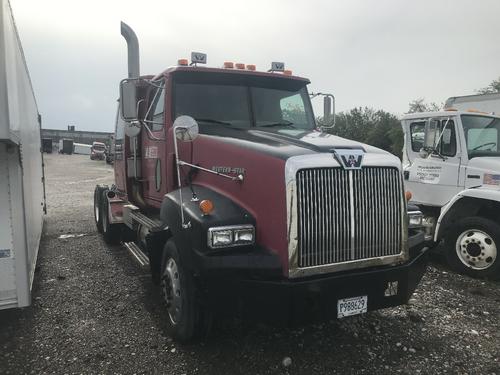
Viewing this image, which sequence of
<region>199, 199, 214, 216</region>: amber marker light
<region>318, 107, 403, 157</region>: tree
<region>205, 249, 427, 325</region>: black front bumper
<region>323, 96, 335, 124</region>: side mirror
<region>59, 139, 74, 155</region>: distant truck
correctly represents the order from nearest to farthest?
<region>205, 249, 427, 325</region>: black front bumper < <region>199, 199, 214, 216</region>: amber marker light < <region>323, 96, 335, 124</region>: side mirror < <region>318, 107, 403, 157</region>: tree < <region>59, 139, 74, 155</region>: distant truck

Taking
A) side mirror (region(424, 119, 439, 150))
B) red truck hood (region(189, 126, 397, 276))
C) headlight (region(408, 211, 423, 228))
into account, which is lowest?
headlight (region(408, 211, 423, 228))

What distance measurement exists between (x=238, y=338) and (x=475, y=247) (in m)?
3.77

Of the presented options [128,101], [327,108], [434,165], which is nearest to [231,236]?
[128,101]

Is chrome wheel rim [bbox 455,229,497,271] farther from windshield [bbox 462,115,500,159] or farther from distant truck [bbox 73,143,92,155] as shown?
distant truck [bbox 73,143,92,155]

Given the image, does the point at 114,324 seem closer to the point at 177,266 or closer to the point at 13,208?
the point at 177,266

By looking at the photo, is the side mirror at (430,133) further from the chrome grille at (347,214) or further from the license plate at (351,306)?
the license plate at (351,306)

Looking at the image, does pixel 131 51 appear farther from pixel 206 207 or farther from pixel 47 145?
pixel 47 145

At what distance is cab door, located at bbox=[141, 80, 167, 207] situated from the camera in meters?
4.75

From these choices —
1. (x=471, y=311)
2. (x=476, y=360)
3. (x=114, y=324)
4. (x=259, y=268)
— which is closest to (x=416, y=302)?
(x=471, y=311)

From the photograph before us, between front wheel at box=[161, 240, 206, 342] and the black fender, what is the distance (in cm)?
18

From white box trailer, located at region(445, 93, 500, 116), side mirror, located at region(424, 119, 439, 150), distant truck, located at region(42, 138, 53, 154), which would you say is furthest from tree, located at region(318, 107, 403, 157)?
distant truck, located at region(42, 138, 53, 154)

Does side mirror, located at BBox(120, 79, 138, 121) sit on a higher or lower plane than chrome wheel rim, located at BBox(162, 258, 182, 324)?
higher

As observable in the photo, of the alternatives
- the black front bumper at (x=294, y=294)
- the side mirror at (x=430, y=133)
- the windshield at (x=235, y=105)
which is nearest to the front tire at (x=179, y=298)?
the black front bumper at (x=294, y=294)

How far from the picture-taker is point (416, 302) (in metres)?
4.79
